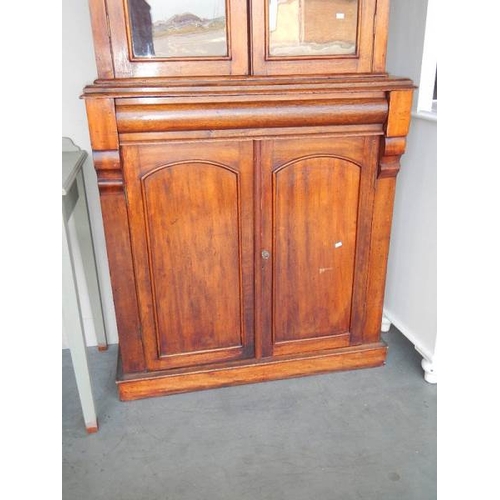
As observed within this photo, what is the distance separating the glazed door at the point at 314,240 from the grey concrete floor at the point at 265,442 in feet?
0.71

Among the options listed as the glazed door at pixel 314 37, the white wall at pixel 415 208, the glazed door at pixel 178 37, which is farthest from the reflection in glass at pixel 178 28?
the white wall at pixel 415 208

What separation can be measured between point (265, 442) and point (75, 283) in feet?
2.76

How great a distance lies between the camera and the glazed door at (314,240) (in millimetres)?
1640

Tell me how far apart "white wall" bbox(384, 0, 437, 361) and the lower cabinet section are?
204mm

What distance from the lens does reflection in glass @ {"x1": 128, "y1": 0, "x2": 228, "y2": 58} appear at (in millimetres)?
1422

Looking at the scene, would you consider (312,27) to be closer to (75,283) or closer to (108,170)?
(108,170)

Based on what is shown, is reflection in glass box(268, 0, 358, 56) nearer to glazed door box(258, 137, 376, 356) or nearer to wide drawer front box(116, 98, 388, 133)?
wide drawer front box(116, 98, 388, 133)

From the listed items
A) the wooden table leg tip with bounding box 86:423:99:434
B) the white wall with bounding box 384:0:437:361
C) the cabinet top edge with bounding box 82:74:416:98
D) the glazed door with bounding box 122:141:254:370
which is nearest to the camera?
the cabinet top edge with bounding box 82:74:416:98

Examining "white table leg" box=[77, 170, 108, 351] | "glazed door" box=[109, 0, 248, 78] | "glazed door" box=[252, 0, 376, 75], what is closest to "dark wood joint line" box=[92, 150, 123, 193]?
"glazed door" box=[109, 0, 248, 78]

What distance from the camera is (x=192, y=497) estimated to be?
4.77ft

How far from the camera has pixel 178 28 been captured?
4.76 ft

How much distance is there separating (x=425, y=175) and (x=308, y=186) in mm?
508

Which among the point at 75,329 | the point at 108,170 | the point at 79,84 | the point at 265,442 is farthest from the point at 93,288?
the point at 265,442
